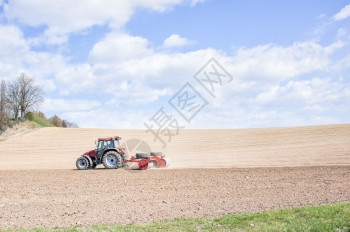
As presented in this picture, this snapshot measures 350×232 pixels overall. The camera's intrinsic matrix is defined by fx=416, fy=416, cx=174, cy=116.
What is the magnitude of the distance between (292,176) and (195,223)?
914 cm

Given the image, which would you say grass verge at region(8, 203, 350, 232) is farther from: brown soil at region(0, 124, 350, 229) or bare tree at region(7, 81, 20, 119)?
bare tree at region(7, 81, 20, 119)

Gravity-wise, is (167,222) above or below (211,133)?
below

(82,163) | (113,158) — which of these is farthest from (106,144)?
(82,163)

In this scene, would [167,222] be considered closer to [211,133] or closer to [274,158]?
[274,158]

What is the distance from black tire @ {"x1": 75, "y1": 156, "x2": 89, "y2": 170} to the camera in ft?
82.4

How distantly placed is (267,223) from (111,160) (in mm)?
15702

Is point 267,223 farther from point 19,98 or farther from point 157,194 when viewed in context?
point 19,98

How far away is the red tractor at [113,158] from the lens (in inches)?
958

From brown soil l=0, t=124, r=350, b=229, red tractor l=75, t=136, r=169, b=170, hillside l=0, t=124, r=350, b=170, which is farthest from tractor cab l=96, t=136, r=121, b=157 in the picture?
hillside l=0, t=124, r=350, b=170

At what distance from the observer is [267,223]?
1017 centimetres

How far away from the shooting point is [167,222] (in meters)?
10.6

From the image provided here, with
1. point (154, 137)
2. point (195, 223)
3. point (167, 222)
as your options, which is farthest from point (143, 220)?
point (154, 137)

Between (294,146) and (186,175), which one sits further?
(294,146)

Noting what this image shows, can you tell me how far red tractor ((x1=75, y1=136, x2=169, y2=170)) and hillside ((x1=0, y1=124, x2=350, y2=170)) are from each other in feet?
7.28
